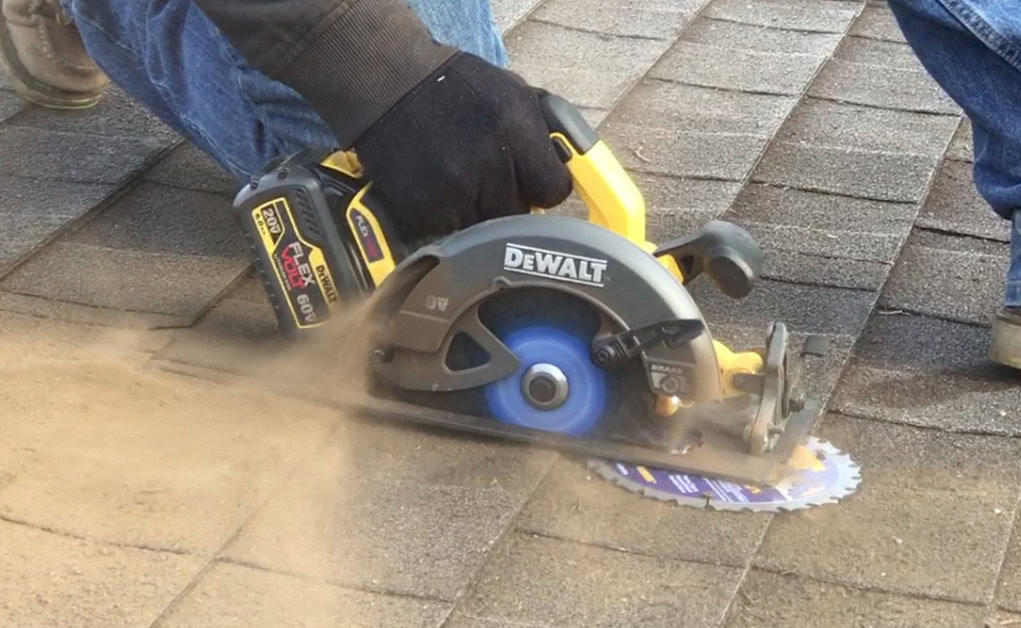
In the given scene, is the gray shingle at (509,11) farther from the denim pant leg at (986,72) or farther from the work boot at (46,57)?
the denim pant leg at (986,72)

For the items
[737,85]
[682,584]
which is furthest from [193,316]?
[737,85]

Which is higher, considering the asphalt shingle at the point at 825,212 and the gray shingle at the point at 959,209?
the asphalt shingle at the point at 825,212

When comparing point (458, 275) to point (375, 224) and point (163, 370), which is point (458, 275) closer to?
point (375, 224)

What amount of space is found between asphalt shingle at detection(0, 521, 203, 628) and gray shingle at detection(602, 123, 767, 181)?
1653mm

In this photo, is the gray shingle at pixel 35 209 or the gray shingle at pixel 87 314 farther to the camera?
the gray shingle at pixel 35 209

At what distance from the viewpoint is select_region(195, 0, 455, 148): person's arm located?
7.33 ft

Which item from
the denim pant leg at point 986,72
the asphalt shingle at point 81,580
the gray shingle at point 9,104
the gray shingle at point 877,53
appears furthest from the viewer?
the gray shingle at point 877,53

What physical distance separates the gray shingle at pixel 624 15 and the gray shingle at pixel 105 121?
3.73 ft

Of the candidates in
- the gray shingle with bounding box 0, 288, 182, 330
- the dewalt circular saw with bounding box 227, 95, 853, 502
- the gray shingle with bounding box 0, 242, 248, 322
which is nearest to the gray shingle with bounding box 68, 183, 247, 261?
the gray shingle with bounding box 0, 242, 248, 322

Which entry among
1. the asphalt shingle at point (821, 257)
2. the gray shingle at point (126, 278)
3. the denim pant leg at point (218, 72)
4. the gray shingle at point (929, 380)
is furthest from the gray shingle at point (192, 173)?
the gray shingle at point (929, 380)

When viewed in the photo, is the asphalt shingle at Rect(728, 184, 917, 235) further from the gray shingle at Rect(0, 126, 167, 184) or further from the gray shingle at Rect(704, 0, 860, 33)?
the gray shingle at Rect(0, 126, 167, 184)

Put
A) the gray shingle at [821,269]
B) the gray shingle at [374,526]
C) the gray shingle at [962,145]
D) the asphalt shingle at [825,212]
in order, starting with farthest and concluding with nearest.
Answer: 1. the gray shingle at [962,145]
2. the asphalt shingle at [825,212]
3. the gray shingle at [821,269]
4. the gray shingle at [374,526]

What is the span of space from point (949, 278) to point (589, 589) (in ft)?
4.18

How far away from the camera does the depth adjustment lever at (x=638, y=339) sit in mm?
2213
